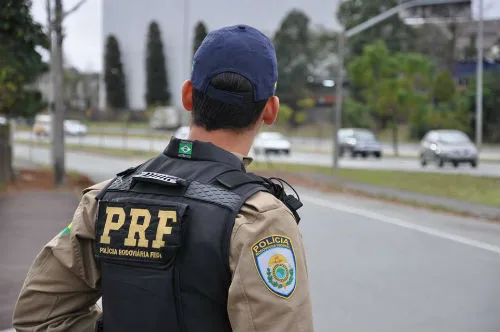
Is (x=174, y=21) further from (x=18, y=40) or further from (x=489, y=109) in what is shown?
(x=18, y=40)

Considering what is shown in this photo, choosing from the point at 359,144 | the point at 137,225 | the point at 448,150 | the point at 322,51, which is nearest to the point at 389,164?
the point at 448,150

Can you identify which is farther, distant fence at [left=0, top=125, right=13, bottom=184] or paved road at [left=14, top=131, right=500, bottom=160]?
paved road at [left=14, top=131, right=500, bottom=160]

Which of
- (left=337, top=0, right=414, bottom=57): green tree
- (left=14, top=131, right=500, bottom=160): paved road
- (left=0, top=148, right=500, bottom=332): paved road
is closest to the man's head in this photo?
(left=0, top=148, right=500, bottom=332): paved road

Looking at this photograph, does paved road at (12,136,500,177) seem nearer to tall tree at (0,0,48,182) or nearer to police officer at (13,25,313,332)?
tall tree at (0,0,48,182)

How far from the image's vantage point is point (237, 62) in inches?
78.3

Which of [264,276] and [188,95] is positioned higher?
[188,95]

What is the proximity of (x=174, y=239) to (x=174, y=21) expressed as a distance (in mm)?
57556

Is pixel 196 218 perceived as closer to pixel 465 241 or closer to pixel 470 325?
pixel 470 325

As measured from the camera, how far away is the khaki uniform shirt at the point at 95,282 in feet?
5.82

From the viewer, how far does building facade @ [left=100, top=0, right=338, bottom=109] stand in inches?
2201

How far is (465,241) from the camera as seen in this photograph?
11844 millimetres

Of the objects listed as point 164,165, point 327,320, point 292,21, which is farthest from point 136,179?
point 292,21

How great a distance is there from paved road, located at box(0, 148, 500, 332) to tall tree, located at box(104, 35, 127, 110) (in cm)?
5573

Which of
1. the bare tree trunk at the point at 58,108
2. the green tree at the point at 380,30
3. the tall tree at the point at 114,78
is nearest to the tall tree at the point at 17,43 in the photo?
the bare tree trunk at the point at 58,108
